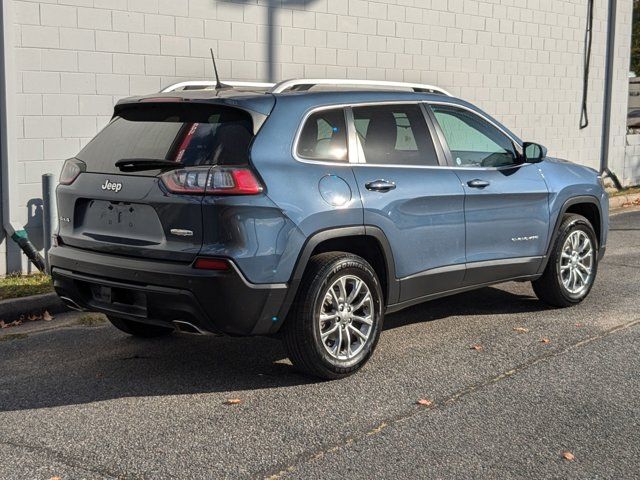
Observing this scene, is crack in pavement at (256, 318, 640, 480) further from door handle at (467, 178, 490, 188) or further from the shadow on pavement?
door handle at (467, 178, 490, 188)

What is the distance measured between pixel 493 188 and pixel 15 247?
461 cm

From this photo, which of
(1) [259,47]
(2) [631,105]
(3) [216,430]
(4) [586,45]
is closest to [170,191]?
(3) [216,430]

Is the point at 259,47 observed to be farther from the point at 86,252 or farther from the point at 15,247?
the point at 86,252

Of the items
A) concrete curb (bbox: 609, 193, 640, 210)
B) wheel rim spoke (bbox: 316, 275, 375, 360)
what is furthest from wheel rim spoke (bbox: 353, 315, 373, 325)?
concrete curb (bbox: 609, 193, 640, 210)

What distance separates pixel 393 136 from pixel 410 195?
0.46 m

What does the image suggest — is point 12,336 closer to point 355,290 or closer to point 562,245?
point 355,290

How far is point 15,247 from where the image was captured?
8.92m

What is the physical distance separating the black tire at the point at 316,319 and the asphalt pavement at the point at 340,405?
Result: 4.4 inches

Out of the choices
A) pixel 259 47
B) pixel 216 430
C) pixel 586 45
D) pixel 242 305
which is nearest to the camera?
pixel 216 430

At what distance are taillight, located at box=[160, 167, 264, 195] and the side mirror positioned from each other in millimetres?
2754

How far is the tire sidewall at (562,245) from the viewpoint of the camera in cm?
756

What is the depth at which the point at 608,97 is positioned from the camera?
1717 cm

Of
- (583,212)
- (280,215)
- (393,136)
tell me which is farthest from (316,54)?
(280,215)

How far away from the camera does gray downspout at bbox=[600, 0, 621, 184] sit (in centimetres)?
1694
